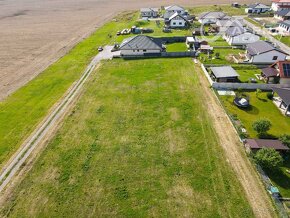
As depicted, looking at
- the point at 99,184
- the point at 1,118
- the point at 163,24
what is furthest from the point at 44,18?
the point at 99,184

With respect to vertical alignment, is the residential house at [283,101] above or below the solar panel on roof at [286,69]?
below

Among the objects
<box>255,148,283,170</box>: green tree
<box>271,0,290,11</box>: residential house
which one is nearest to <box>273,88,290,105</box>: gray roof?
<box>255,148,283,170</box>: green tree

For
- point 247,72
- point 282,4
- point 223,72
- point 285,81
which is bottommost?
point 247,72

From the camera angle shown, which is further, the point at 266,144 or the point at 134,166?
the point at 266,144

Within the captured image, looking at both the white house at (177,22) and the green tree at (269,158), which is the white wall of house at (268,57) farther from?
the white house at (177,22)

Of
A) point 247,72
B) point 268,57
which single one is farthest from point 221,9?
point 247,72

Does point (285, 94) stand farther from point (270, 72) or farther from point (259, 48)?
point (259, 48)

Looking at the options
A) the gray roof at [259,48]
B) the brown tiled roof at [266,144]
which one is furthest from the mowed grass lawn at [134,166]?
the gray roof at [259,48]
